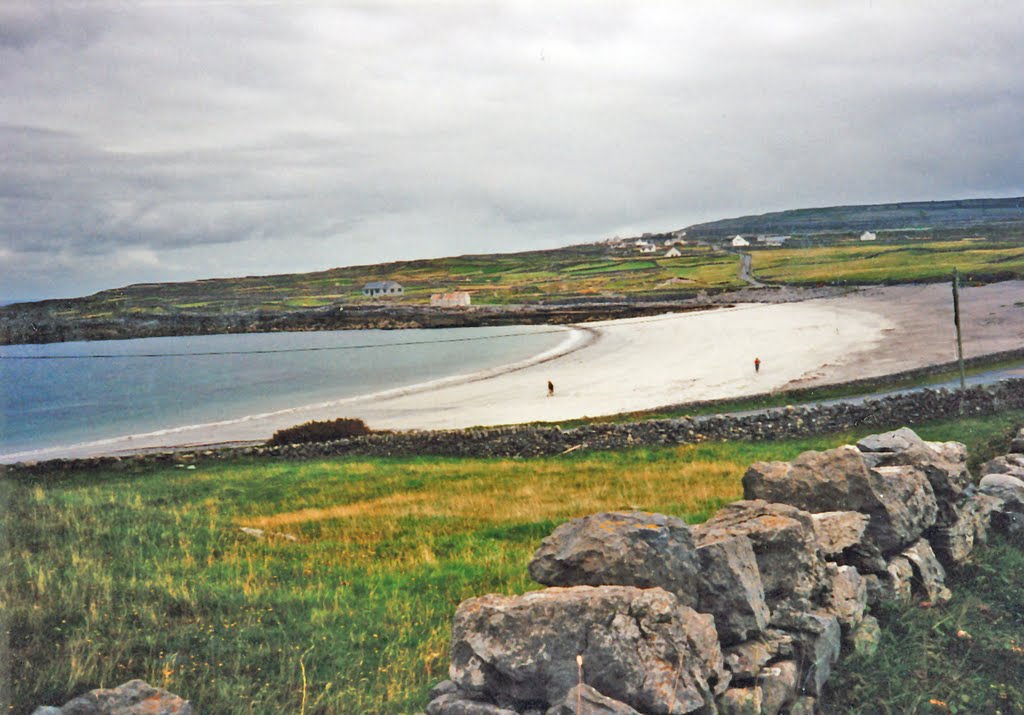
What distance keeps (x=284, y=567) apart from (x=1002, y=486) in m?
8.63

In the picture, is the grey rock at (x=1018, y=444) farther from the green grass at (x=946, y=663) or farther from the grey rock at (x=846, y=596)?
the grey rock at (x=846, y=596)

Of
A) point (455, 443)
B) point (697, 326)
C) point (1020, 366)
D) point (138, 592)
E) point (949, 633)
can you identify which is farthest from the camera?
point (697, 326)

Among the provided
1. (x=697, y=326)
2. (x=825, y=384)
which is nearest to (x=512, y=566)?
(x=825, y=384)

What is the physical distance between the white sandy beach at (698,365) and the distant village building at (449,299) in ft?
6.89

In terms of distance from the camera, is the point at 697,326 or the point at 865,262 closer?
the point at 865,262

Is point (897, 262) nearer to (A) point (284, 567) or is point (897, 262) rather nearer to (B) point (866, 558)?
(B) point (866, 558)

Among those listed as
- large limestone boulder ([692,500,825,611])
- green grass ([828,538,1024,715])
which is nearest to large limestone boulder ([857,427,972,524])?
green grass ([828,538,1024,715])

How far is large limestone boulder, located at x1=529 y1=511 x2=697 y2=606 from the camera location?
432cm

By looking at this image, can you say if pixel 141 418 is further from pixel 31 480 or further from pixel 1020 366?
pixel 1020 366

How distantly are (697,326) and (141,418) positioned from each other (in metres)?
16.9

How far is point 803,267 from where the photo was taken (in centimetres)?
1573

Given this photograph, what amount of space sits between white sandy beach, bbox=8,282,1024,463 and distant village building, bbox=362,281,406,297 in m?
2.28

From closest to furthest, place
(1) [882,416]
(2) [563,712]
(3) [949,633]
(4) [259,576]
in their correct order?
(2) [563,712], (4) [259,576], (3) [949,633], (1) [882,416]

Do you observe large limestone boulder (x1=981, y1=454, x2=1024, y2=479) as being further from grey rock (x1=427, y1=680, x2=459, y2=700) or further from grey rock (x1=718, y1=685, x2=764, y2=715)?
grey rock (x1=427, y1=680, x2=459, y2=700)
